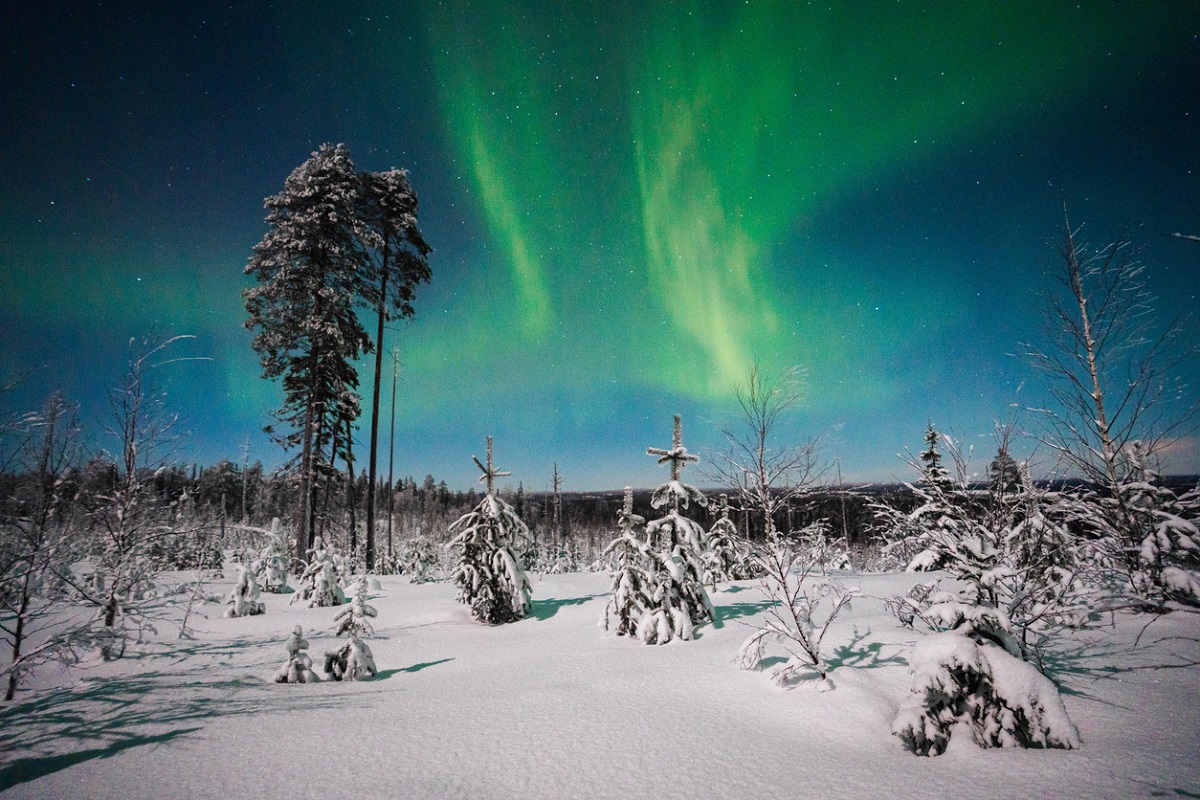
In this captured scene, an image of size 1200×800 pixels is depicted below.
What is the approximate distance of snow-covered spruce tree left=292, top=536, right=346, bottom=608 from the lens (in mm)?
13395

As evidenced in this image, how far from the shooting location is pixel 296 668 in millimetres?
6812

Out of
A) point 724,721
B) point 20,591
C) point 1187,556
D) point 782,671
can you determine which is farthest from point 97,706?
point 1187,556

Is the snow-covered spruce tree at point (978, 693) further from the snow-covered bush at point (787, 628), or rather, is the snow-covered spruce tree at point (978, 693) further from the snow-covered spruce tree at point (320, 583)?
the snow-covered spruce tree at point (320, 583)

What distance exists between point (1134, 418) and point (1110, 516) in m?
2.27

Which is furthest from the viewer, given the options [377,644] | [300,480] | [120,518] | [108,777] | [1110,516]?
[300,480]

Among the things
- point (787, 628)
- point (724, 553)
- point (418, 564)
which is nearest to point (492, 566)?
point (787, 628)

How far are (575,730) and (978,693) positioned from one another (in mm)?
3983

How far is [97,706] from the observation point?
5441 millimetres

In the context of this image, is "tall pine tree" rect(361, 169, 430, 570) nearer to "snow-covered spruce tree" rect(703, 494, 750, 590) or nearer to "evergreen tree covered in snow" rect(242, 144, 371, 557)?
"evergreen tree covered in snow" rect(242, 144, 371, 557)

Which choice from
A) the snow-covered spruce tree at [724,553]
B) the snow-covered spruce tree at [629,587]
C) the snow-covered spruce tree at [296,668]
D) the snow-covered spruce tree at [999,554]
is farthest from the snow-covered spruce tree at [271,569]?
the snow-covered spruce tree at [999,554]

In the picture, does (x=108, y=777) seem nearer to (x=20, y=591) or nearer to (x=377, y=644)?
(x=20, y=591)

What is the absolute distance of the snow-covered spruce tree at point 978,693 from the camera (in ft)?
13.4

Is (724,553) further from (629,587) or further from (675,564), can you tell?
(675,564)

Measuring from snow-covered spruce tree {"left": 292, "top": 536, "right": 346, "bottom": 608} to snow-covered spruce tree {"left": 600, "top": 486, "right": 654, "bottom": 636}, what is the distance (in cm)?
885
